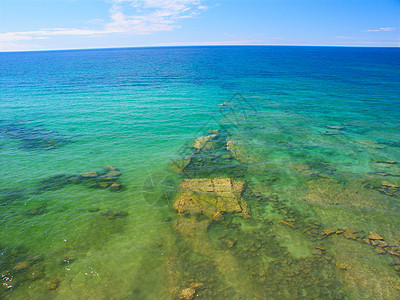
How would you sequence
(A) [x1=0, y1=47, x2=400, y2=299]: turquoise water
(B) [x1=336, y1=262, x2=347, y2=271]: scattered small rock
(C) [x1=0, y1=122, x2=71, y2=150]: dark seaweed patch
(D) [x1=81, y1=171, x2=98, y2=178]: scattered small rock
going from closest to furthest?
(A) [x1=0, y1=47, x2=400, y2=299]: turquoise water < (B) [x1=336, y1=262, x2=347, y2=271]: scattered small rock < (D) [x1=81, y1=171, x2=98, y2=178]: scattered small rock < (C) [x1=0, y1=122, x2=71, y2=150]: dark seaweed patch

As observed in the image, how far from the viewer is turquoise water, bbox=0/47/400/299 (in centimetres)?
996

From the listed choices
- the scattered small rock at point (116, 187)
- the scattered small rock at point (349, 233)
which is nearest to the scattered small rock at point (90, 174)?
the scattered small rock at point (116, 187)

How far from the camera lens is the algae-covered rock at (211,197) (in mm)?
14320

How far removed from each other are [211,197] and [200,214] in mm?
1738

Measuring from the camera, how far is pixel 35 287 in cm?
965

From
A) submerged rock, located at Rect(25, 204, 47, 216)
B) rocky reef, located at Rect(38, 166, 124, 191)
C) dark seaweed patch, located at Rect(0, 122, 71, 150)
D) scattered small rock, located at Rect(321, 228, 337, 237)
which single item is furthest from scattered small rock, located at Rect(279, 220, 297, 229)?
dark seaweed patch, located at Rect(0, 122, 71, 150)

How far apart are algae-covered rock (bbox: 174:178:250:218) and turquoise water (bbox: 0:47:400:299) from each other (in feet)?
1.69

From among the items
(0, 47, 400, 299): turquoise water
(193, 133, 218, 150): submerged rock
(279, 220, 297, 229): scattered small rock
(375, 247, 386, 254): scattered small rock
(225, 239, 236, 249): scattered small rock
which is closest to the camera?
(0, 47, 400, 299): turquoise water

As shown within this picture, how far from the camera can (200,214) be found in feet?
45.9

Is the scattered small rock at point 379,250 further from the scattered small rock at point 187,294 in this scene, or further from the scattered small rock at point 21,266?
the scattered small rock at point 21,266

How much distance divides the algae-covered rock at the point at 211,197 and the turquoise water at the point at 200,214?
514 millimetres

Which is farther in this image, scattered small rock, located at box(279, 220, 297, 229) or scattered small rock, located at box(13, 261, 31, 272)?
scattered small rock, located at box(279, 220, 297, 229)

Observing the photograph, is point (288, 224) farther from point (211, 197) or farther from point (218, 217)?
point (211, 197)

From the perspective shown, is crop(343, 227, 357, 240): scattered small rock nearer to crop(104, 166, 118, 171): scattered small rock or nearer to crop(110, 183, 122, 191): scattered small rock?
crop(110, 183, 122, 191): scattered small rock
